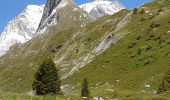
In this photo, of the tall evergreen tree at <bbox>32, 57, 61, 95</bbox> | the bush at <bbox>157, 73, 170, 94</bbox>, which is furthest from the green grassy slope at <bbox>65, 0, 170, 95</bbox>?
the tall evergreen tree at <bbox>32, 57, 61, 95</bbox>

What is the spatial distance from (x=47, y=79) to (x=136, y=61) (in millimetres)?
57932

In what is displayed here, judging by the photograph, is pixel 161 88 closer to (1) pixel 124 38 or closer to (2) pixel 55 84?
(2) pixel 55 84

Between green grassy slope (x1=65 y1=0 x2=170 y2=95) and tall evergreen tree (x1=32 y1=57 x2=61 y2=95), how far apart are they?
26833 mm

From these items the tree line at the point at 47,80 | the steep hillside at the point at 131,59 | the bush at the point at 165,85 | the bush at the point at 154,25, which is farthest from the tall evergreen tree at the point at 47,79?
the bush at the point at 154,25

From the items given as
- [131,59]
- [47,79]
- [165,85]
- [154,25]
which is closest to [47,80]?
[47,79]

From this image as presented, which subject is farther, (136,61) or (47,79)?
(136,61)

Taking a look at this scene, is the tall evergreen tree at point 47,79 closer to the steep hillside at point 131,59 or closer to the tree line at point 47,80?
the tree line at point 47,80

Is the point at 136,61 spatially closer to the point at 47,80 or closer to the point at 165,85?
the point at 165,85

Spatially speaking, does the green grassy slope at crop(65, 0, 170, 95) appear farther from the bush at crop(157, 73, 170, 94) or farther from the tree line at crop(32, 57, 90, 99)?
the tree line at crop(32, 57, 90, 99)

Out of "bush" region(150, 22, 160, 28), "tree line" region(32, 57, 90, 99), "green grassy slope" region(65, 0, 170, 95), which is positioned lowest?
"tree line" region(32, 57, 90, 99)

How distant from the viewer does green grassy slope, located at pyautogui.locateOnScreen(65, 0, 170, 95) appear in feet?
288

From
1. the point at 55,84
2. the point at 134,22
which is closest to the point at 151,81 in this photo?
the point at 55,84

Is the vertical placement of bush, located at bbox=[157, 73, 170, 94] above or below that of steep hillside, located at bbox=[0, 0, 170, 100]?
below

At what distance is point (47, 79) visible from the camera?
50594 mm
